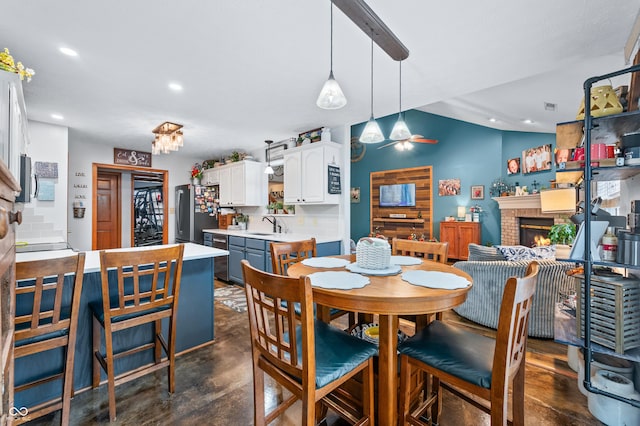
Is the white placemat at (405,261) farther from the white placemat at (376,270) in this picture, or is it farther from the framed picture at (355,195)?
the framed picture at (355,195)

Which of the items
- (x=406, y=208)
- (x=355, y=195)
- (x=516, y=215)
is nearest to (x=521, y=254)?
(x=516, y=215)

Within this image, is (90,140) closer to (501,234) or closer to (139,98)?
(139,98)

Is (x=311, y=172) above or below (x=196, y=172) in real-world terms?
below

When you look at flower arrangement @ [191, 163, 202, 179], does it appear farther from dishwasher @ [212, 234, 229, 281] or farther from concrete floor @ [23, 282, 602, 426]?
concrete floor @ [23, 282, 602, 426]

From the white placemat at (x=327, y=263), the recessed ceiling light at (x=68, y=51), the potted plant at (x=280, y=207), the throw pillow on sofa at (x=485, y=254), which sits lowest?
the throw pillow on sofa at (x=485, y=254)

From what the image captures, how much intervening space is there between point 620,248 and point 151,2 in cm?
283

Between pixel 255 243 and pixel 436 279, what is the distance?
3.02 meters

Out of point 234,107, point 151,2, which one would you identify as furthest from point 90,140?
point 151,2

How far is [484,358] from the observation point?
128 centimetres

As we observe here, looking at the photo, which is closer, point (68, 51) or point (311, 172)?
point (68, 51)

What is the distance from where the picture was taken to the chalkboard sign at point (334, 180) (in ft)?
12.7

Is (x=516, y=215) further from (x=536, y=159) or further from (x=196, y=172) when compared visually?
(x=196, y=172)

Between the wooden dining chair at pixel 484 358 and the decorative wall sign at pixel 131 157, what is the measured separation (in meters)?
5.64

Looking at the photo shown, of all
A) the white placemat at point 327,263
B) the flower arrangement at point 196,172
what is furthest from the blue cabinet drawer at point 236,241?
the white placemat at point 327,263
